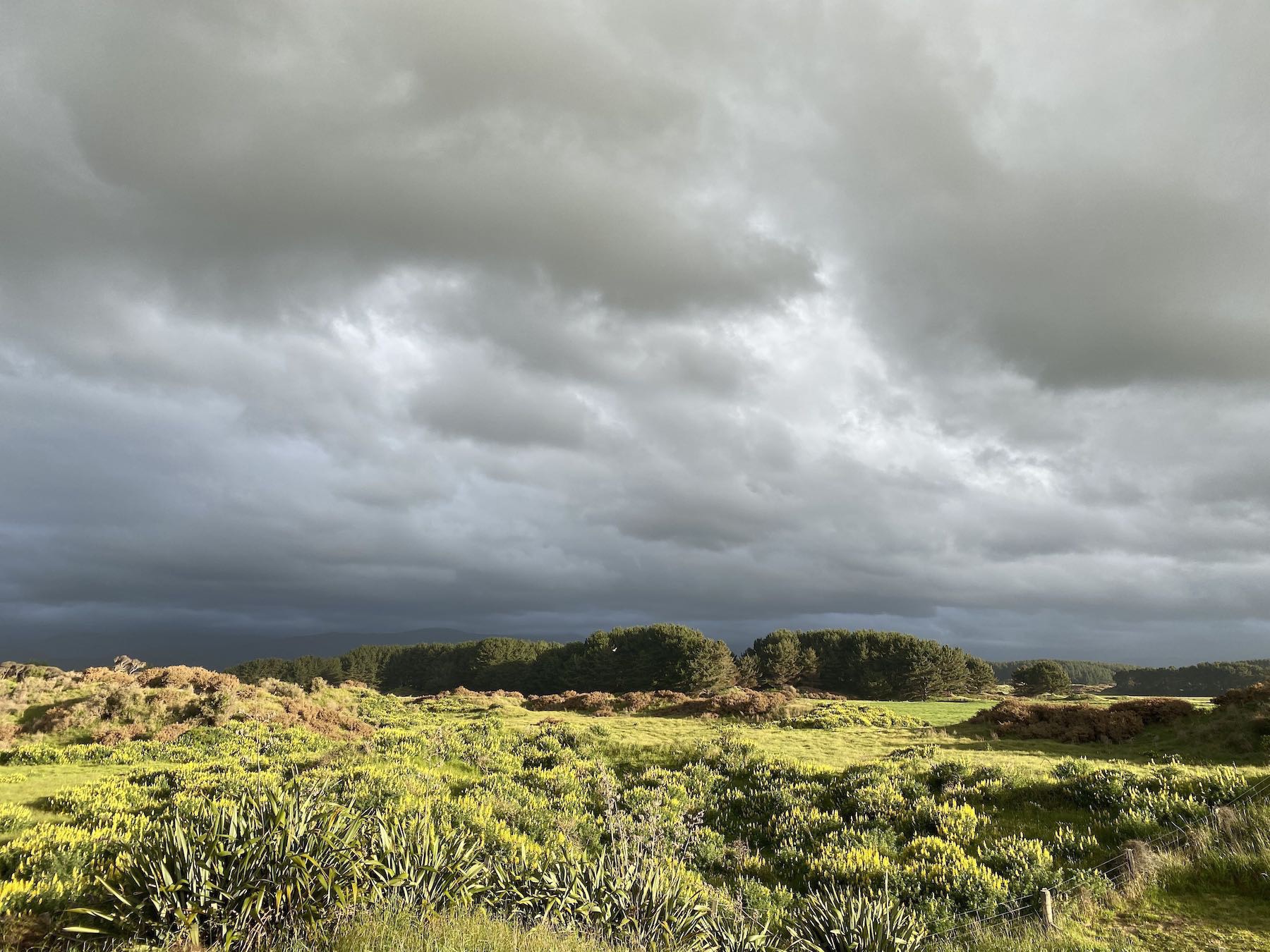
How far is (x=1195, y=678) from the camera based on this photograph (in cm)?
10806

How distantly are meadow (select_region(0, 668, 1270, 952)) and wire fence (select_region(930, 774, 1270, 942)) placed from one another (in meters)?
0.05

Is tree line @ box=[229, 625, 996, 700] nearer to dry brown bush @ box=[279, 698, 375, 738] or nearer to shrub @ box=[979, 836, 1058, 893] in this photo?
dry brown bush @ box=[279, 698, 375, 738]

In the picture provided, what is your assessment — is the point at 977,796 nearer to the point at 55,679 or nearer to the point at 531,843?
the point at 531,843

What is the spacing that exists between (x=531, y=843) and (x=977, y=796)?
36.0ft

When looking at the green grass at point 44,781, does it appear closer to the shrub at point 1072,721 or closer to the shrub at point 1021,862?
the shrub at point 1021,862

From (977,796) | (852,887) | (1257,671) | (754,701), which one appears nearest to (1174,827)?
(977,796)

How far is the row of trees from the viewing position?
3971 inches

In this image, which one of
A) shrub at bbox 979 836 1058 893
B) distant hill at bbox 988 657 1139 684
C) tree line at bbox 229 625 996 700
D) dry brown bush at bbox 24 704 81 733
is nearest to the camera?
shrub at bbox 979 836 1058 893

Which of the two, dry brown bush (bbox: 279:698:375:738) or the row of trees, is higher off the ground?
dry brown bush (bbox: 279:698:375:738)

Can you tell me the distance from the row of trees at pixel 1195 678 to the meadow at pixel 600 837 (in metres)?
113

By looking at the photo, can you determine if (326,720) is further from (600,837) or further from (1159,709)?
(1159,709)

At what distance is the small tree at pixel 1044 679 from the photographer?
250ft

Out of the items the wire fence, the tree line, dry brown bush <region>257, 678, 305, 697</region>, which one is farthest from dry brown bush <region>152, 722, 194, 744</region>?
the tree line

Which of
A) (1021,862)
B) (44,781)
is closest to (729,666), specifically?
(1021,862)
